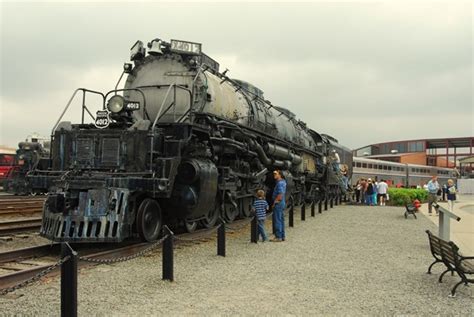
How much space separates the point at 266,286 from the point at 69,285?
2856 mm

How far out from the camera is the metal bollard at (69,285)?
14.7 feet

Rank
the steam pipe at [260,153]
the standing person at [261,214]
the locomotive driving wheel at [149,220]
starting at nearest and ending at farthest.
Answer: the locomotive driving wheel at [149,220] < the standing person at [261,214] < the steam pipe at [260,153]

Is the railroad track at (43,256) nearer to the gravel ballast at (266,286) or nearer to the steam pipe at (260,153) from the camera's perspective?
the gravel ballast at (266,286)

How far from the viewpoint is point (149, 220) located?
346 inches

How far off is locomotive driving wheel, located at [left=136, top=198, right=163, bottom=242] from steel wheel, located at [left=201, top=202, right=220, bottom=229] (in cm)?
193

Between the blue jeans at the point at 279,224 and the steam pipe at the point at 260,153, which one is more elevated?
the steam pipe at the point at 260,153

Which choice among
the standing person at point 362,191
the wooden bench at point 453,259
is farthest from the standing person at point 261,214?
the standing person at point 362,191

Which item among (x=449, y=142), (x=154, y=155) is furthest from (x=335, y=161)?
(x=449, y=142)

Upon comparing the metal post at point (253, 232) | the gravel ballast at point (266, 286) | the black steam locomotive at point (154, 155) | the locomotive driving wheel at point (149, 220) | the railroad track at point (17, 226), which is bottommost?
the gravel ballast at point (266, 286)

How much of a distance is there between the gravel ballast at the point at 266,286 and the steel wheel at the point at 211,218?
1054 millimetres

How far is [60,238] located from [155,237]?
73.4 inches

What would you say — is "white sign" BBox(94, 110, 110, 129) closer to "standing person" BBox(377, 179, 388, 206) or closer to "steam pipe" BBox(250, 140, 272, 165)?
"steam pipe" BBox(250, 140, 272, 165)

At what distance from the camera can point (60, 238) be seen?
780 centimetres

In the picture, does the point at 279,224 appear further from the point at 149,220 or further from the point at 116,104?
the point at 116,104
